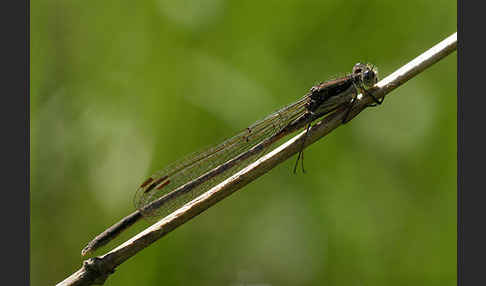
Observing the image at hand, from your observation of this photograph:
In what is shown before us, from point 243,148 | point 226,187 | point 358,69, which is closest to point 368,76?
point 358,69

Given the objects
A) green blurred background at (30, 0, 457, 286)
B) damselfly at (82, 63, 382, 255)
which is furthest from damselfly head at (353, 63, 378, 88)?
green blurred background at (30, 0, 457, 286)

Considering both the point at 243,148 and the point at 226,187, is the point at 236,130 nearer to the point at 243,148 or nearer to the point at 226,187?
the point at 243,148

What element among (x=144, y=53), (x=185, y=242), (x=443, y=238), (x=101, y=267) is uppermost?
(x=144, y=53)

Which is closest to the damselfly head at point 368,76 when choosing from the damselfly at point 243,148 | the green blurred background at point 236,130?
the damselfly at point 243,148

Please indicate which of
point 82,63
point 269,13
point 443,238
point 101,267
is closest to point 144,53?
point 82,63

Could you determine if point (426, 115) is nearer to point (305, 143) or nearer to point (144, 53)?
point (305, 143)

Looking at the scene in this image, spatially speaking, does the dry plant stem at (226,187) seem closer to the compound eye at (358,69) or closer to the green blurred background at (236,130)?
the compound eye at (358,69)
